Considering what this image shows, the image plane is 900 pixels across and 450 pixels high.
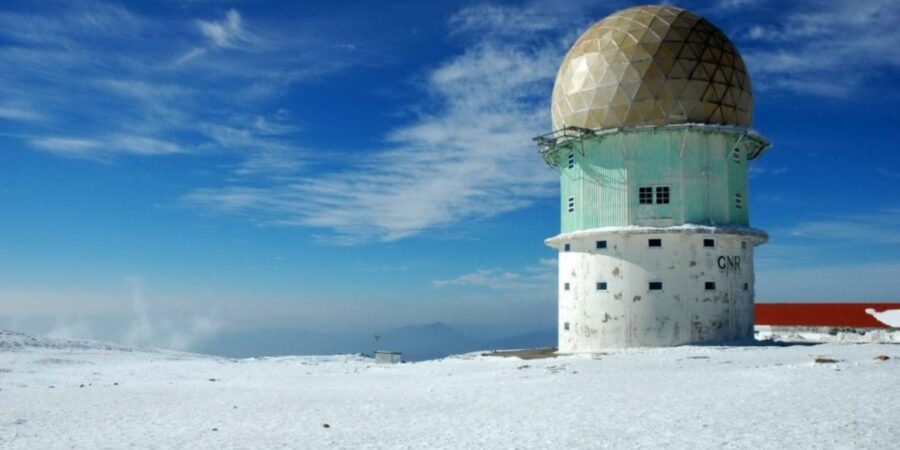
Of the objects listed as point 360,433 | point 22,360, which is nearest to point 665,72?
point 360,433

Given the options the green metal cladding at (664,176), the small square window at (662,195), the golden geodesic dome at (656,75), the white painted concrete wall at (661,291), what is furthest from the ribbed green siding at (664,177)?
the white painted concrete wall at (661,291)

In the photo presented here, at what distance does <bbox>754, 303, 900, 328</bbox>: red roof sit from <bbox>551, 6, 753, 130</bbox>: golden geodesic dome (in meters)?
12.2

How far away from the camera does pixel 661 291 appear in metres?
26.4

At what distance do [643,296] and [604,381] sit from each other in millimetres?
9346

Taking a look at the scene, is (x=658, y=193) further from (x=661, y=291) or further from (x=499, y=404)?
(x=499, y=404)

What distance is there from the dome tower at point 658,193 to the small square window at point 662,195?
4 cm

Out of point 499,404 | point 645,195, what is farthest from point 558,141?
point 499,404

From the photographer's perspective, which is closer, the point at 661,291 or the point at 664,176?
the point at 661,291

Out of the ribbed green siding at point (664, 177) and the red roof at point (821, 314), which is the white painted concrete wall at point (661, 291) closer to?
the ribbed green siding at point (664, 177)

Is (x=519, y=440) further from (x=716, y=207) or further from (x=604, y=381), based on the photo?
(x=716, y=207)

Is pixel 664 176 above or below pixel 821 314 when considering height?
above

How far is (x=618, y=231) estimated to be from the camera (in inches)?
1048

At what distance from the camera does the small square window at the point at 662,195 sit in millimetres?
27062

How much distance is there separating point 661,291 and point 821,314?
14.4 meters
